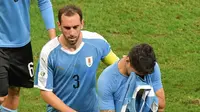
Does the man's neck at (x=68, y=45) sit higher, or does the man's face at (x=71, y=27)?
the man's face at (x=71, y=27)

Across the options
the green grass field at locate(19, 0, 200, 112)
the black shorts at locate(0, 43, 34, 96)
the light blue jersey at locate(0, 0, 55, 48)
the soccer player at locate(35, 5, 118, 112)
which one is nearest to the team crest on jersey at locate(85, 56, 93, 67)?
the soccer player at locate(35, 5, 118, 112)

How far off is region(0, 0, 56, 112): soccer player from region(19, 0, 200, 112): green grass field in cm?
119

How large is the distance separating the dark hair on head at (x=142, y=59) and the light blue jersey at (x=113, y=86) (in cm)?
31

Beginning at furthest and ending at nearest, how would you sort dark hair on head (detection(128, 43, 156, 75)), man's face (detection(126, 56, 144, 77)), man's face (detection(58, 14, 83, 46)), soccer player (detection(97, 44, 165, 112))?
1. man's face (detection(58, 14, 83, 46))
2. soccer player (detection(97, 44, 165, 112))
3. man's face (detection(126, 56, 144, 77))
4. dark hair on head (detection(128, 43, 156, 75))

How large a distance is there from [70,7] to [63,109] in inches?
40.8

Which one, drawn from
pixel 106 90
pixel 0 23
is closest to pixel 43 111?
pixel 0 23

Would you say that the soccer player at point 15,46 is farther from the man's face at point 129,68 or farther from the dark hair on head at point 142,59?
the dark hair on head at point 142,59

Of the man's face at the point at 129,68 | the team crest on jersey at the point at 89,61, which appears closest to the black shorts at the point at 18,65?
the team crest on jersey at the point at 89,61

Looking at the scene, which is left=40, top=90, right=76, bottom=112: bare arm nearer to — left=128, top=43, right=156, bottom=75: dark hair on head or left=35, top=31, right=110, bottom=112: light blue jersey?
left=35, top=31, right=110, bottom=112: light blue jersey

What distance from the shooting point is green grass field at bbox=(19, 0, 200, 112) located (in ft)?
34.7

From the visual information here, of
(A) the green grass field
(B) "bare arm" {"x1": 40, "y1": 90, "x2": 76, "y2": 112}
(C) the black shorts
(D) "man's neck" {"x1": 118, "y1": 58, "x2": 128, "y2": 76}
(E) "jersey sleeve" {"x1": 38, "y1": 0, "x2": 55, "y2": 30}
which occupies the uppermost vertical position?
(D) "man's neck" {"x1": 118, "y1": 58, "x2": 128, "y2": 76}

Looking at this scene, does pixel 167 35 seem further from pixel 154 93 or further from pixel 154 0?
pixel 154 93

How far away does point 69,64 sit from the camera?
733 cm

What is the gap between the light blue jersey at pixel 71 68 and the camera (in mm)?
7285
